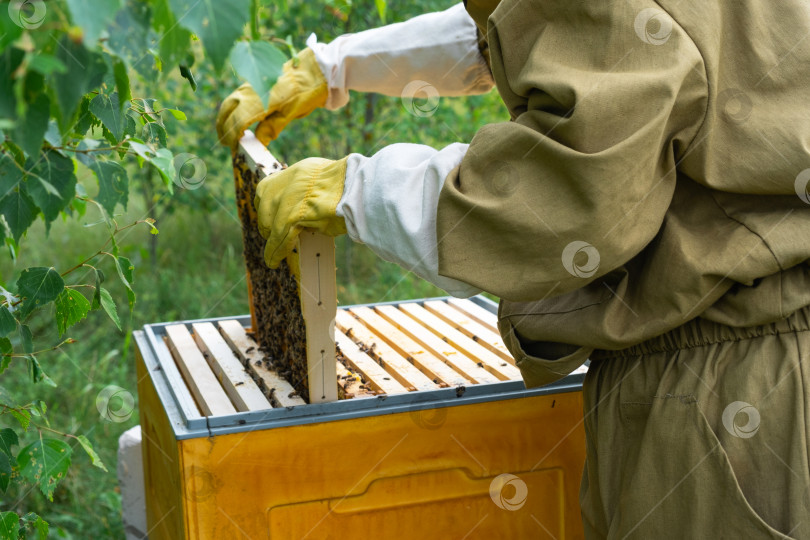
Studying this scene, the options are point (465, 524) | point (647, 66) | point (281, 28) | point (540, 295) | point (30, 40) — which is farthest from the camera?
point (281, 28)

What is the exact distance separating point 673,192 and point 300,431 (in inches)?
37.7

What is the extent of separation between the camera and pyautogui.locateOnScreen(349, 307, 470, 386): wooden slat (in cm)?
215

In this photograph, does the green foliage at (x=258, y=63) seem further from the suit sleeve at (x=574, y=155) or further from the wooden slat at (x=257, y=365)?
the wooden slat at (x=257, y=365)

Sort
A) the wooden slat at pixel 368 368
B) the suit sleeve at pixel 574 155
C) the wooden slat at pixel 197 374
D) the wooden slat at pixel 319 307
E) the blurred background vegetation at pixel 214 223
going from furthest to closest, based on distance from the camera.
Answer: the blurred background vegetation at pixel 214 223
the wooden slat at pixel 368 368
the wooden slat at pixel 197 374
the wooden slat at pixel 319 307
the suit sleeve at pixel 574 155

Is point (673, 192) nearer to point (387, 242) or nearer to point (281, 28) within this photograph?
point (387, 242)

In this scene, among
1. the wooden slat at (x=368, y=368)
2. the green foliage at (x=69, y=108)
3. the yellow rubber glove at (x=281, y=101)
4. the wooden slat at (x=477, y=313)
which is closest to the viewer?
the green foliage at (x=69, y=108)

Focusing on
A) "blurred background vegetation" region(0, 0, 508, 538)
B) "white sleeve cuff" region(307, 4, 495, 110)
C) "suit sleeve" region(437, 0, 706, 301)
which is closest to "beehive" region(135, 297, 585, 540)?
"suit sleeve" region(437, 0, 706, 301)

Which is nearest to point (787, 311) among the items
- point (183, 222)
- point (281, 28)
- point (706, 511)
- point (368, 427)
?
point (706, 511)

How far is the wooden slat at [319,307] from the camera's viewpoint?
1.78 metres

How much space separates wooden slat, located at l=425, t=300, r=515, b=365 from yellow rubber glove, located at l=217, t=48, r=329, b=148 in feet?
2.71

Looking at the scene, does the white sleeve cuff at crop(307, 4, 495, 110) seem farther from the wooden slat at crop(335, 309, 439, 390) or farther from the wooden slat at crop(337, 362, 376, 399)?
the wooden slat at crop(337, 362, 376, 399)

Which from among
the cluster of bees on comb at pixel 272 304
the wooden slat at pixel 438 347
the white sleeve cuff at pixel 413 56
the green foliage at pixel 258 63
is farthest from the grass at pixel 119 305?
the green foliage at pixel 258 63

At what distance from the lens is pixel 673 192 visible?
150 cm

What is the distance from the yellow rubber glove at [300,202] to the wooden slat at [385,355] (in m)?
0.56
